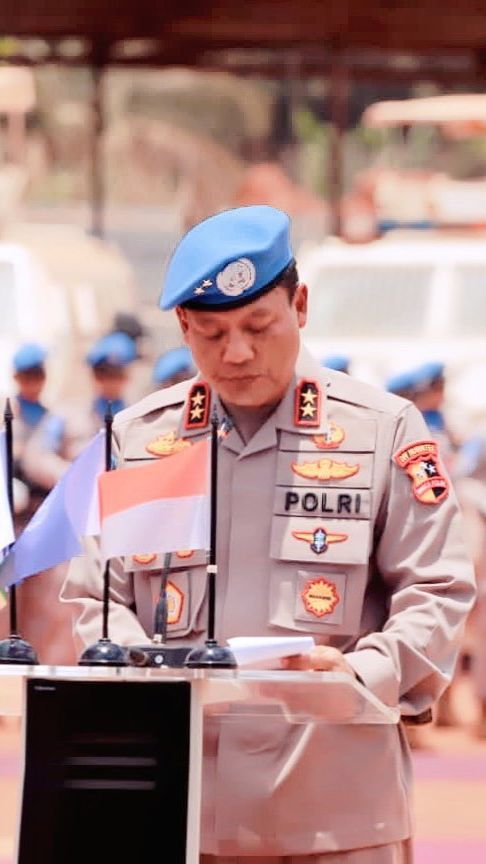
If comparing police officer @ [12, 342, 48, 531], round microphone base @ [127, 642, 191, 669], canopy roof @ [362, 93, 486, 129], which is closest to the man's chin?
round microphone base @ [127, 642, 191, 669]

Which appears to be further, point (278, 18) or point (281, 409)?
point (278, 18)

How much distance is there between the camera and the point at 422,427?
466 centimetres

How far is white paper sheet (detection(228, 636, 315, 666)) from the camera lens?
4.11 m

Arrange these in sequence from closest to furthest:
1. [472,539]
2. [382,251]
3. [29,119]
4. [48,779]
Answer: [48,779]
[472,539]
[382,251]
[29,119]

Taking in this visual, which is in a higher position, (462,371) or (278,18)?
(278,18)

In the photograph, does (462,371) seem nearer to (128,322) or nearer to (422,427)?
(128,322)

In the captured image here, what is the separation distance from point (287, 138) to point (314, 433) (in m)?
44.1

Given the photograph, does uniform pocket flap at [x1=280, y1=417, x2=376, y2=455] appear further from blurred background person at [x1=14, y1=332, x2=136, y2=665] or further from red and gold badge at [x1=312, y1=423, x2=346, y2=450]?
blurred background person at [x1=14, y1=332, x2=136, y2=665]

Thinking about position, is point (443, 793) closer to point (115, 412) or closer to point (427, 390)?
point (115, 412)

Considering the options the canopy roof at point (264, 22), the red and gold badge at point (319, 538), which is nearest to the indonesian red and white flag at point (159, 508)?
the red and gold badge at point (319, 538)

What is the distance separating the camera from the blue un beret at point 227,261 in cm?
446

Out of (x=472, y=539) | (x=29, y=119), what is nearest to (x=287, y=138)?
(x=29, y=119)

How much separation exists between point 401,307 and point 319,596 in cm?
1432

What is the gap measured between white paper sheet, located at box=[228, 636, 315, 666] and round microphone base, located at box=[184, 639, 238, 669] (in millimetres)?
12
